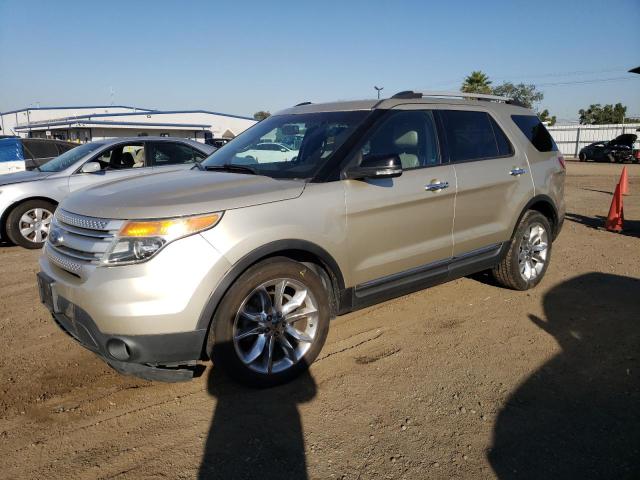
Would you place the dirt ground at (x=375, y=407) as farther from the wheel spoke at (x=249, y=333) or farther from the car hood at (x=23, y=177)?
the car hood at (x=23, y=177)

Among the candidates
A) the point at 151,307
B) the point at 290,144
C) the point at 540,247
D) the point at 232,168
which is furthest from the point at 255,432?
the point at 540,247

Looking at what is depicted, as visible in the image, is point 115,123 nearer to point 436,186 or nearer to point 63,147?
point 63,147

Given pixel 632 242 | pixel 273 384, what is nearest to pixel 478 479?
pixel 273 384

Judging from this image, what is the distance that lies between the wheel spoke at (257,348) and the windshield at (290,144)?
114 centimetres

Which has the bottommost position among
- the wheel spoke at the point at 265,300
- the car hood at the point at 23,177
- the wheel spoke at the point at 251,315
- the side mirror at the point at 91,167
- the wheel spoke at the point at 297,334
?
the wheel spoke at the point at 297,334

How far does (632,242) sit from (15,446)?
8037 mm

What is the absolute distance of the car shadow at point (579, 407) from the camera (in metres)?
2.49

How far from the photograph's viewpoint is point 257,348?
3.18m

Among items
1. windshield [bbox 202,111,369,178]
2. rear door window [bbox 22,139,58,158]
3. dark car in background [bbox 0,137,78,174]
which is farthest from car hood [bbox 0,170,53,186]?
windshield [bbox 202,111,369,178]

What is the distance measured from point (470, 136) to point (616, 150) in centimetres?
3061

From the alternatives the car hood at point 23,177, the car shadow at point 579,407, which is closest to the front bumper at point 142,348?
the car shadow at point 579,407

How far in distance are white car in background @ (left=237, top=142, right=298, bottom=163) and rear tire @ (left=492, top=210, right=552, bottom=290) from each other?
2430 mm

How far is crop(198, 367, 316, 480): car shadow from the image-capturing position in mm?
2490

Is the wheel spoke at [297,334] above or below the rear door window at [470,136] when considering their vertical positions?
below
